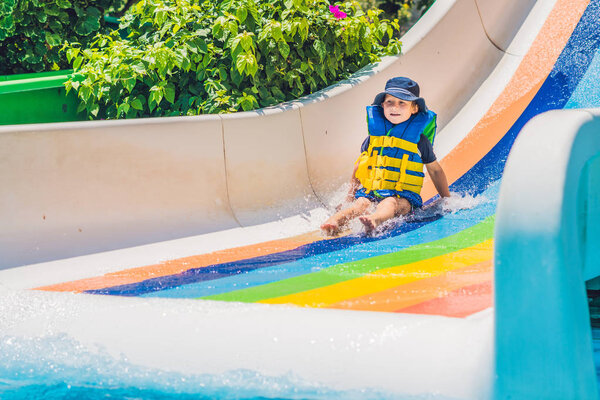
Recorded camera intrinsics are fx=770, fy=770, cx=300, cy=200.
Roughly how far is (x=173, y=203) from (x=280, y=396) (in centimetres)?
210

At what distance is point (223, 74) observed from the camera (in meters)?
4.80

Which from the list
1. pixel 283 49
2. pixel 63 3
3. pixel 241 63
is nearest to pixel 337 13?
pixel 283 49

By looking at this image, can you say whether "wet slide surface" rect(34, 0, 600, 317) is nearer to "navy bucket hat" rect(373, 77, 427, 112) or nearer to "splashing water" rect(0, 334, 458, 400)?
"splashing water" rect(0, 334, 458, 400)

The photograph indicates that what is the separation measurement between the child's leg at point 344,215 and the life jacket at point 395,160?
11 centimetres

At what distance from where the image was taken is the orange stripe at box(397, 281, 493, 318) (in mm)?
2393

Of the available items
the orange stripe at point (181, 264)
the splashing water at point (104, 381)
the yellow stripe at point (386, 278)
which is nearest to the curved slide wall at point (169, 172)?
the orange stripe at point (181, 264)

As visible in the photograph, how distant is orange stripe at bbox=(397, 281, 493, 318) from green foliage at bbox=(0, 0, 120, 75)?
368cm

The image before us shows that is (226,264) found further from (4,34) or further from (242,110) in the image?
(4,34)

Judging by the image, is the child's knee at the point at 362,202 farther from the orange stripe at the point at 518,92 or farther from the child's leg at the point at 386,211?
the orange stripe at the point at 518,92

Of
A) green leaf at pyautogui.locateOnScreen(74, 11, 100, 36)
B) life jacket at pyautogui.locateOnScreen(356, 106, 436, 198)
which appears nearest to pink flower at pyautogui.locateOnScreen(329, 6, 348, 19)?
life jacket at pyautogui.locateOnScreen(356, 106, 436, 198)

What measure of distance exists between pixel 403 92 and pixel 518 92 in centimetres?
184

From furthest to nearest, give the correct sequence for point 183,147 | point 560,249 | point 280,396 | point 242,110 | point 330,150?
point 330,150
point 242,110
point 183,147
point 280,396
point 560,249

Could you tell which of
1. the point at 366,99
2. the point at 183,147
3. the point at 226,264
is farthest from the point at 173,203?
the point at 366,99

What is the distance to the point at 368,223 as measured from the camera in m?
3.92
